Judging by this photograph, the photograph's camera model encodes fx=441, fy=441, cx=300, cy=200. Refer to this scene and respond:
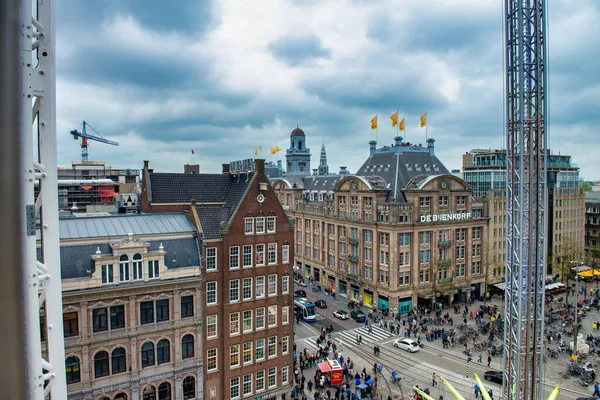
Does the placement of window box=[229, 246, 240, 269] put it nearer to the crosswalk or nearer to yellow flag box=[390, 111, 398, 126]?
the crosswalk

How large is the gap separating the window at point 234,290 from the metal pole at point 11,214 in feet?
102

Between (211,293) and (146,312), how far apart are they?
5.55 m

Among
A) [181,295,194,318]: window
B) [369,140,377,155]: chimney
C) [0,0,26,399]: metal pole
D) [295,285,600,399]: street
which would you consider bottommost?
[295,285,600,399]: street

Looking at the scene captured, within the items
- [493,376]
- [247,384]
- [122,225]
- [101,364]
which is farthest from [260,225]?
[493,376]

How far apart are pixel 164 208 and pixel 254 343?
17.9 meters

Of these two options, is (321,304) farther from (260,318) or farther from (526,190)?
(526,190)

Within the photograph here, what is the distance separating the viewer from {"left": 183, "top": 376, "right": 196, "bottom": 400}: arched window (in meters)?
37.4

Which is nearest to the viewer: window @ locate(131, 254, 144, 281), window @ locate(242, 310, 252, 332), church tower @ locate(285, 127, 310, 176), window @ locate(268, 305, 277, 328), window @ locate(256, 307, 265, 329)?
window @ locate(131, 254, 144, 281)

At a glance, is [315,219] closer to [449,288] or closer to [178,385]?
[449,288]

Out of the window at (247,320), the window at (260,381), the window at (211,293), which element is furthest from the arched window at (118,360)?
the window at (260,381)

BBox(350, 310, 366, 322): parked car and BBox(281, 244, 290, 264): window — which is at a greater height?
BBox(281, 244, 290, 264): window

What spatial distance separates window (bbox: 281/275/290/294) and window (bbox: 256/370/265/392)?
758 cm

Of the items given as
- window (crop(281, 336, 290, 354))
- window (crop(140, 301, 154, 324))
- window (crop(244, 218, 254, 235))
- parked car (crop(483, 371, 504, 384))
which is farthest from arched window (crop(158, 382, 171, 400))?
parked car (crop(483, 371, 504, 384))

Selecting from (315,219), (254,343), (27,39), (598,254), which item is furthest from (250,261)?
(598,254)
